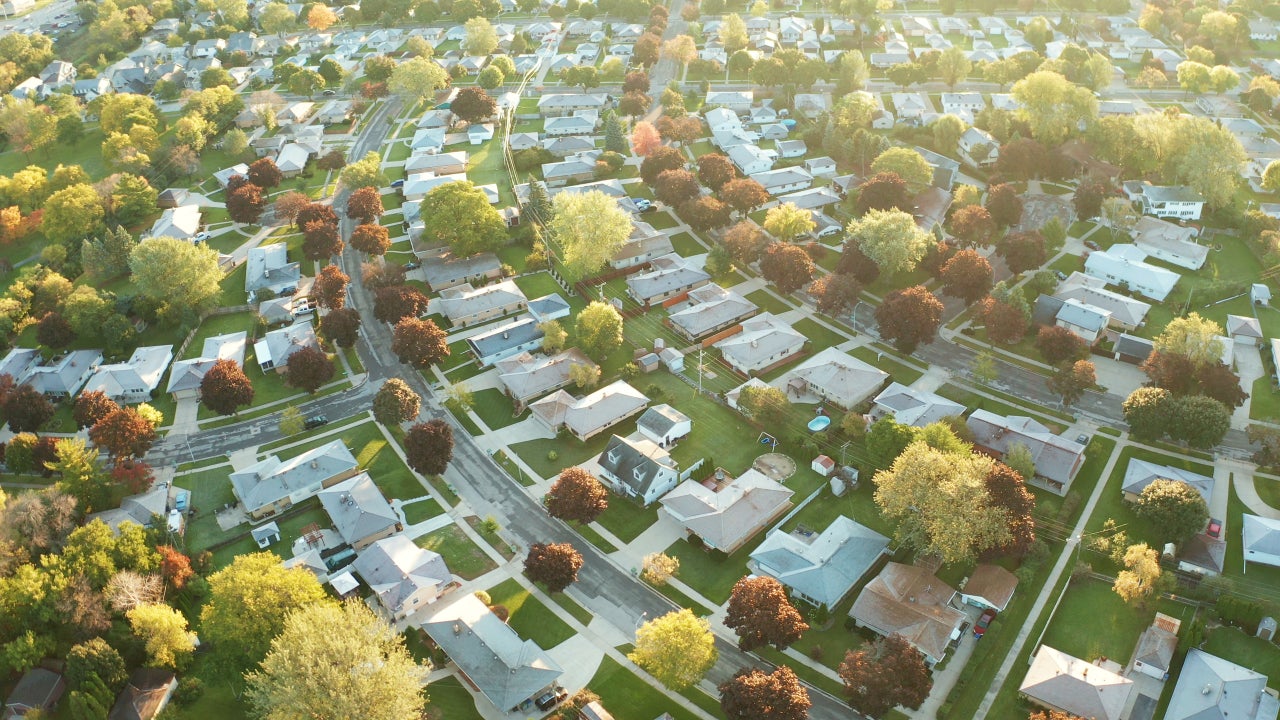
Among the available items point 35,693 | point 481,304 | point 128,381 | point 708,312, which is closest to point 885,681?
point 708,312

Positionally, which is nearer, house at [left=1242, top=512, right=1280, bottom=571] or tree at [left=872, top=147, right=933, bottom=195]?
house at [left=1242, top=512, right=1280, bottom=571]

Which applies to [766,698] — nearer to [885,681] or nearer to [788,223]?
[885,681]

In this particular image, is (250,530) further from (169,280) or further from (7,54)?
(7,54)

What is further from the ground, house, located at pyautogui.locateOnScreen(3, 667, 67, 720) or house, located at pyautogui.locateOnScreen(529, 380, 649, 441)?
house, located at pyautogui.locateOnScreen(529, 380, 649, 441)

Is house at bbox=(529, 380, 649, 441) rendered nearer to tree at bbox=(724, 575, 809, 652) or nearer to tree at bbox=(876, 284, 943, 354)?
tree at bbox=(724, 575, 809, 652)

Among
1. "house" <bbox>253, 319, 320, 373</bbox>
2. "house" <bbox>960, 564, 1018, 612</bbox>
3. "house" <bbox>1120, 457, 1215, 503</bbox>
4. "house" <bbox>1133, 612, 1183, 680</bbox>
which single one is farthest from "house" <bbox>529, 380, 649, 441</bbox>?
"house" <bbox>1133, 612, 1183, 680</bbox>

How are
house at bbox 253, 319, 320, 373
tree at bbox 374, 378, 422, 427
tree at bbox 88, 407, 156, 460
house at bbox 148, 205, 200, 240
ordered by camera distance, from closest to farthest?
tree at bbox 88, 407, 156, 460, tree at bbox 374, 378, 422, 427, house at bbox 253, 319, 320, 373, house at bbox 148, 205, 200, 240

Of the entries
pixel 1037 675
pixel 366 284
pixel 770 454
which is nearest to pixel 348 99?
pixel 366 284

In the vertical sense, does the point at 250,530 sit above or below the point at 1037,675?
below
